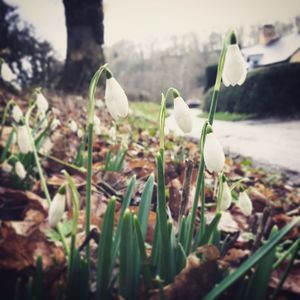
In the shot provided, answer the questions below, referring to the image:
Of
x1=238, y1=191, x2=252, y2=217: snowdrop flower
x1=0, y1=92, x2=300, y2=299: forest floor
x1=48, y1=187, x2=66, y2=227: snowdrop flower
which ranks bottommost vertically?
x1=0, y1=92, x2=300, y2=299: forest floor

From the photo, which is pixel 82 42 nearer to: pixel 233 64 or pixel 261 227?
pixel 233 64

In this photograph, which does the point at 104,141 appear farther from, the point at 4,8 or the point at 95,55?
the point at 95,55

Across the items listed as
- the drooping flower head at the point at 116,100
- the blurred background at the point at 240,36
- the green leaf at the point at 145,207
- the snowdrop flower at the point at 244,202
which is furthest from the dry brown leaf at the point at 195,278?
the blurred background at the point at 240,36

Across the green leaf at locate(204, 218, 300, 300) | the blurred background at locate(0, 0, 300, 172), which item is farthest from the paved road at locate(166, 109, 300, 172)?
the green leaf at locate(204, 218, 300, 300)

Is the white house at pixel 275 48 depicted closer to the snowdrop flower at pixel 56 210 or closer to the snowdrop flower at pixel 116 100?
the snowdrop flower at pixel 116 100

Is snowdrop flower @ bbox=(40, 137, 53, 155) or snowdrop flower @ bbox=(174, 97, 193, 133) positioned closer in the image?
snowdrop flower @ bbox=(174, 97, 193, 133)

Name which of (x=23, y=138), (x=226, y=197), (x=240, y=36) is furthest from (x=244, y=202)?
(x=240, y=36)

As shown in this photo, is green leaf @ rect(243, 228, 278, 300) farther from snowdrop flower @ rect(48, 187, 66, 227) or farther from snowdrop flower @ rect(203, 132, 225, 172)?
snowdrop flower @ rect(48, 187, 66, 227)

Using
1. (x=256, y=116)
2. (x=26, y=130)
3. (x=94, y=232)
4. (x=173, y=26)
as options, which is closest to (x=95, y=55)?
(x=173, y=26)
